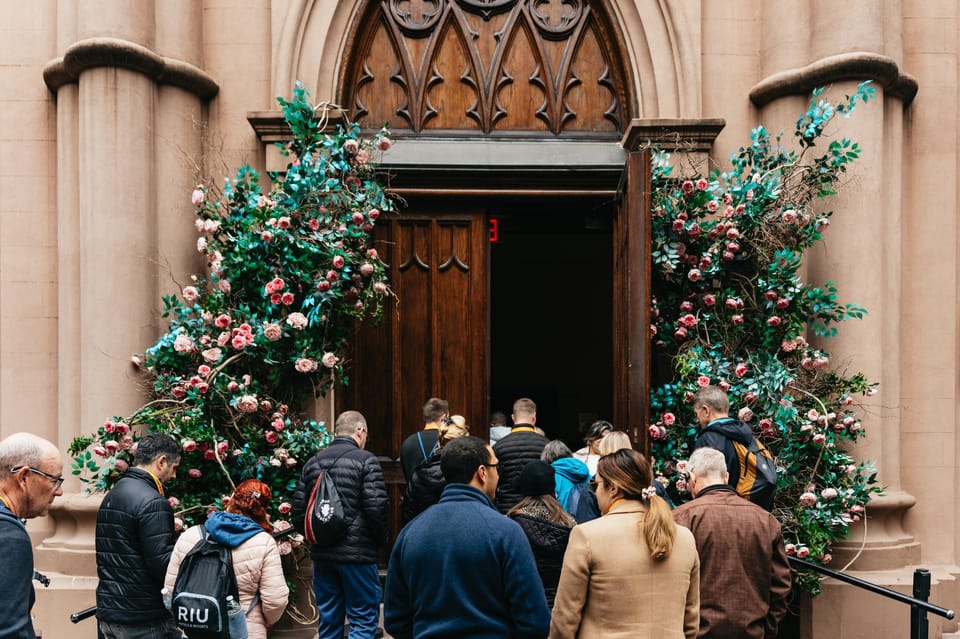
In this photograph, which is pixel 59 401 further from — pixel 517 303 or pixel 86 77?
pixel 517 303

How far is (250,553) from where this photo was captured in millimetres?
4242

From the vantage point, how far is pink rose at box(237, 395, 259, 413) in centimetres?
606

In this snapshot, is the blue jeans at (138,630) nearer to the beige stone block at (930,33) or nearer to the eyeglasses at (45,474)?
the eyeglasses at (45,474)

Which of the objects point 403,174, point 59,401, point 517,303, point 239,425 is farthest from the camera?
point 517,303

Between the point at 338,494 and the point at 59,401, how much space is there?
281 cm

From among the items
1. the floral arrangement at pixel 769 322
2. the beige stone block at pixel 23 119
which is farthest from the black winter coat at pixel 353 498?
the beige stone block at pixel 23 119

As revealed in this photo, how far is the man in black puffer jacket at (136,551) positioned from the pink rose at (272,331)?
1623 mm

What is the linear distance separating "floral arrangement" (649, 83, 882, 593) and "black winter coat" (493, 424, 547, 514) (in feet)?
2.94

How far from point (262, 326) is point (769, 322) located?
12.4ft

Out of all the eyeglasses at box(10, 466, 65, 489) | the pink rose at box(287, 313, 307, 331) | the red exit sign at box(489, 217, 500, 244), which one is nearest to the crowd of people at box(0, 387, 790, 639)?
the eyeglasses at box(10, 466, 65, 489)

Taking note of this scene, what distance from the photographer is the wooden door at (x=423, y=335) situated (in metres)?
7.36

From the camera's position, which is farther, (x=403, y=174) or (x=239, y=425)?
(x=403, y=174)

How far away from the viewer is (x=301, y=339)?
→ 6355 millimetres

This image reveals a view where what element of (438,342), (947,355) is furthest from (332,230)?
(947,355)
